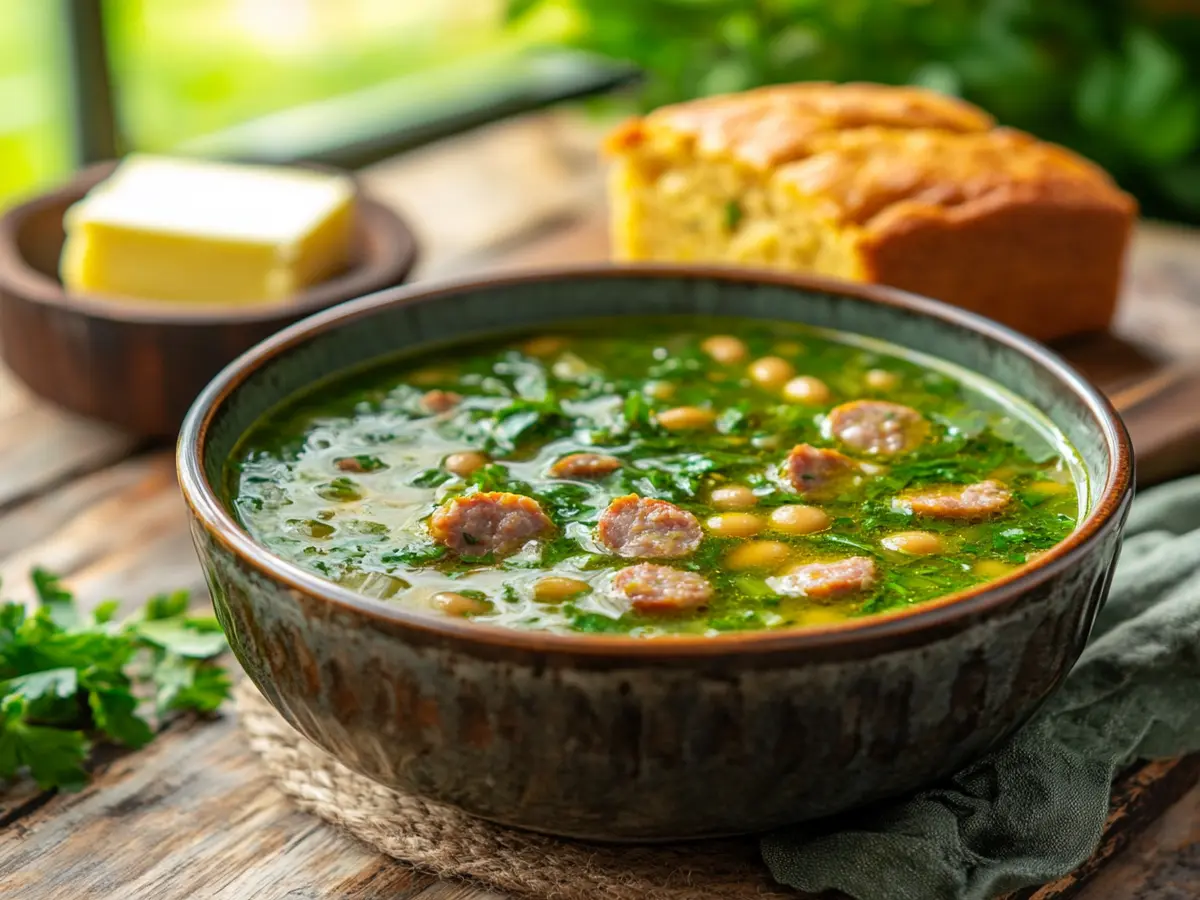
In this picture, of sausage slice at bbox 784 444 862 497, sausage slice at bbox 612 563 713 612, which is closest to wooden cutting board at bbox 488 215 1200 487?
sausage slice at bbox 784 444 862 497

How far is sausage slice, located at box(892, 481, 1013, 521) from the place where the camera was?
2.15m

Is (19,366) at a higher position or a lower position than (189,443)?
lower

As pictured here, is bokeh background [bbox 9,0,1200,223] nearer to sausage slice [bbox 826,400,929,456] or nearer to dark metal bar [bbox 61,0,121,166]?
dark metal bar [bbox 61,0,121,166]

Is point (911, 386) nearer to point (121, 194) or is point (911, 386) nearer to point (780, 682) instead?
point (780, 682)

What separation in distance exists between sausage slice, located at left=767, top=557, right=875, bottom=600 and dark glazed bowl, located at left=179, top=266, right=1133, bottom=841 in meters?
0.24

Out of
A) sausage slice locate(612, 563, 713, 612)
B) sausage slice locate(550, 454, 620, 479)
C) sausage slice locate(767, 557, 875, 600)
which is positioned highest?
sausage slice locate(612, 563, 713, 612)

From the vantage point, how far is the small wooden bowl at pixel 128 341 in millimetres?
2990

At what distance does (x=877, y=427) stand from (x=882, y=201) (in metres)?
0.98

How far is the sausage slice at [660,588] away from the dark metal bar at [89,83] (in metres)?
2.75

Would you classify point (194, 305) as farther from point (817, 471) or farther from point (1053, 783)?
point (1053, 783)

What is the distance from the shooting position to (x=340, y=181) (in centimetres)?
356

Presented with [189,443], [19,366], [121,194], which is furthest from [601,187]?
[189,443]

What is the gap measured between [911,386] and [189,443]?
1.18 metres

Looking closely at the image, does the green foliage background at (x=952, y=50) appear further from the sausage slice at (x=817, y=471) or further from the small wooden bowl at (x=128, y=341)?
the sausage slice at (x=817, y=471)
